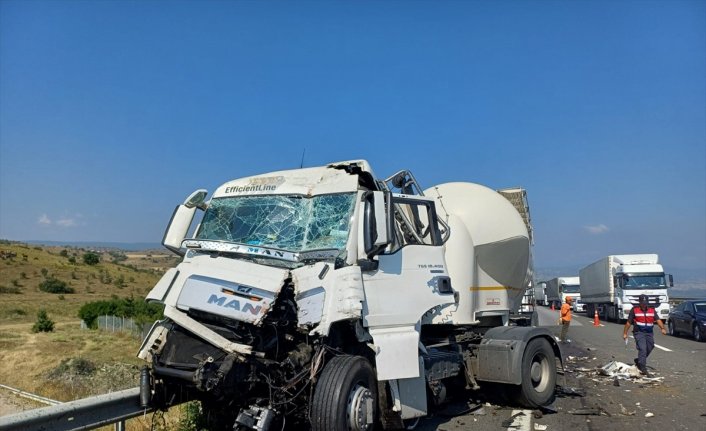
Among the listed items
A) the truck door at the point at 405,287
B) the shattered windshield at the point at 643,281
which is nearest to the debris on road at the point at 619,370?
the truck door at the point at 405,287

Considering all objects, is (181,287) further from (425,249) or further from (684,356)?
(684,356)

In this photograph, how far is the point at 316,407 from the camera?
5.28 metres

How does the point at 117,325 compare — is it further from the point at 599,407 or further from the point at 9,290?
the point at 9,290

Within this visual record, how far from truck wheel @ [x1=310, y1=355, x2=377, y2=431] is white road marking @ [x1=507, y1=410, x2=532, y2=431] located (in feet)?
8.27

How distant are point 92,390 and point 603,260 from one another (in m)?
29.5

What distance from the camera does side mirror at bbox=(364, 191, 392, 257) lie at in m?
5.88

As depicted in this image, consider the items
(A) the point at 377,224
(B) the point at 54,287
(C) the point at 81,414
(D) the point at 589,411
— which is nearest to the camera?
(C) the point at 81,414

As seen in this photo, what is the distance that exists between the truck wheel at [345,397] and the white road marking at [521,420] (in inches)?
99.2

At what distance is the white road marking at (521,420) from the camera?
734 cm

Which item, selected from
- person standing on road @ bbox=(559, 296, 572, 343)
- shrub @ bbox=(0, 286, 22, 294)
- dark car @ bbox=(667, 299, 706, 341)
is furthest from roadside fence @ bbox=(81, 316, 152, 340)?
shrub @ bbox=(0, 286, 22, 294)

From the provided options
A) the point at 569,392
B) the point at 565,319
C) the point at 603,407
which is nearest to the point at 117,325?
the point at 565,319

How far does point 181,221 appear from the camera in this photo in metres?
6.88

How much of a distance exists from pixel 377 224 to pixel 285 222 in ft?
3.51

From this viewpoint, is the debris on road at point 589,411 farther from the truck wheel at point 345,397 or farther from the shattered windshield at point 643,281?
the shattered windshield at point 643,281
